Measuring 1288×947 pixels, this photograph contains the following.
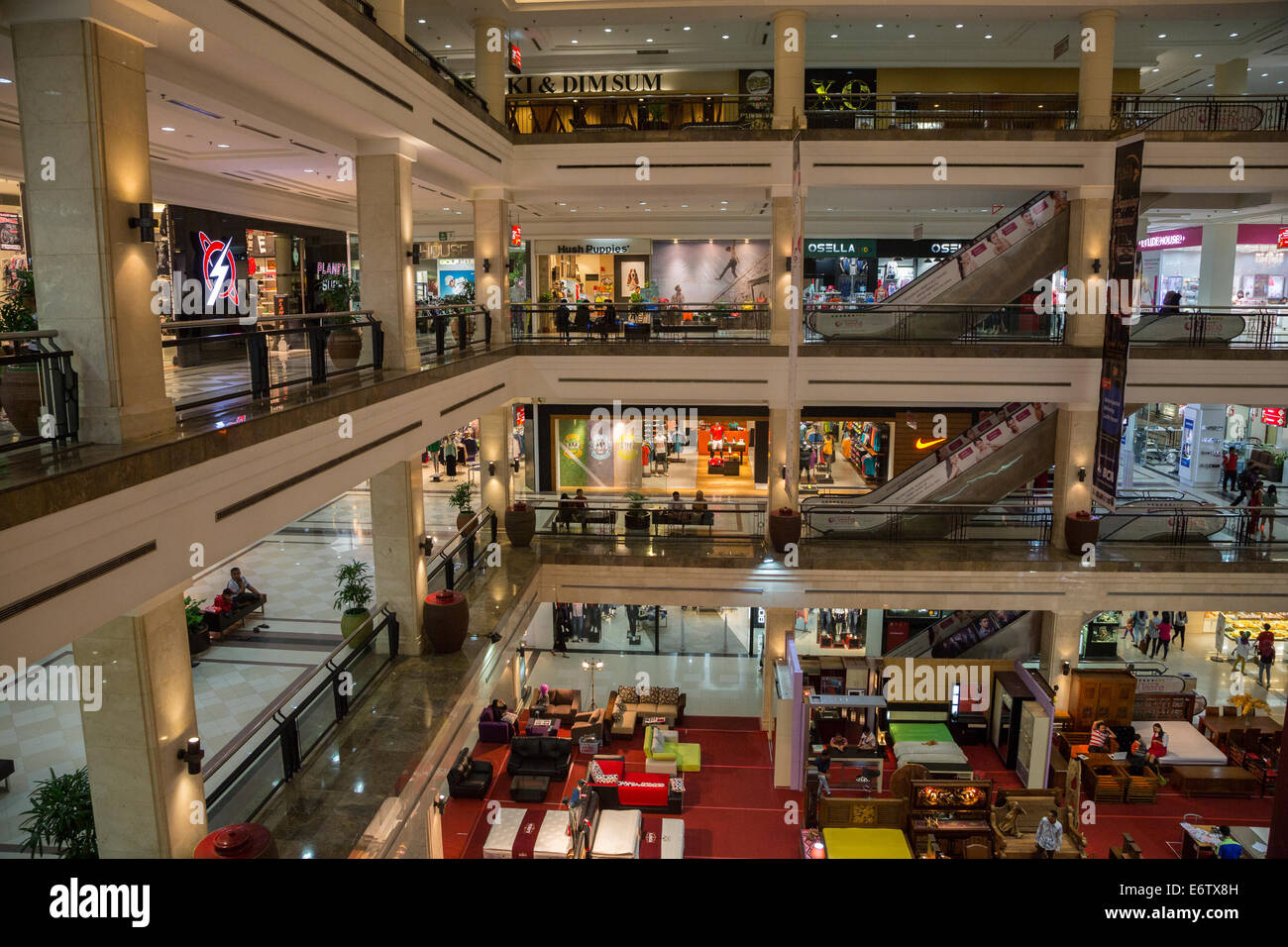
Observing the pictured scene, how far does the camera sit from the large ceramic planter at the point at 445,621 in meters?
11.3

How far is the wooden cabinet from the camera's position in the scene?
1630 centimetres

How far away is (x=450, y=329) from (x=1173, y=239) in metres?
21.9

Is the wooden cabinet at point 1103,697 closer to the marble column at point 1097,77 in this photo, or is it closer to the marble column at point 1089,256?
the marble column at point 1089,256

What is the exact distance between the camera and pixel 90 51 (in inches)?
218

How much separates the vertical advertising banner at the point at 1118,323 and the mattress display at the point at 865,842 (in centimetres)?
709

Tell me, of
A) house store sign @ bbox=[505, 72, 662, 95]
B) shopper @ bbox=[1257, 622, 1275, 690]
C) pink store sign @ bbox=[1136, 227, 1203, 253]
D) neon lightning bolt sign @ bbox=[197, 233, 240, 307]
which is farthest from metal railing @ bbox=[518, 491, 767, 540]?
pink store sign @ bbox=[1136, 227, 1203, 253]

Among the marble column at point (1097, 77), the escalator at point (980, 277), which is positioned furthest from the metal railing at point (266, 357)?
the marble column at point (1097, 77)

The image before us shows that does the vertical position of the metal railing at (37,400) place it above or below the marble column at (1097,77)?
below

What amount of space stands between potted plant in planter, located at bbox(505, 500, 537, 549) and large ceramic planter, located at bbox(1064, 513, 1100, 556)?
10.1 metres

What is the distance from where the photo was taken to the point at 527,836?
1240 centimetres
